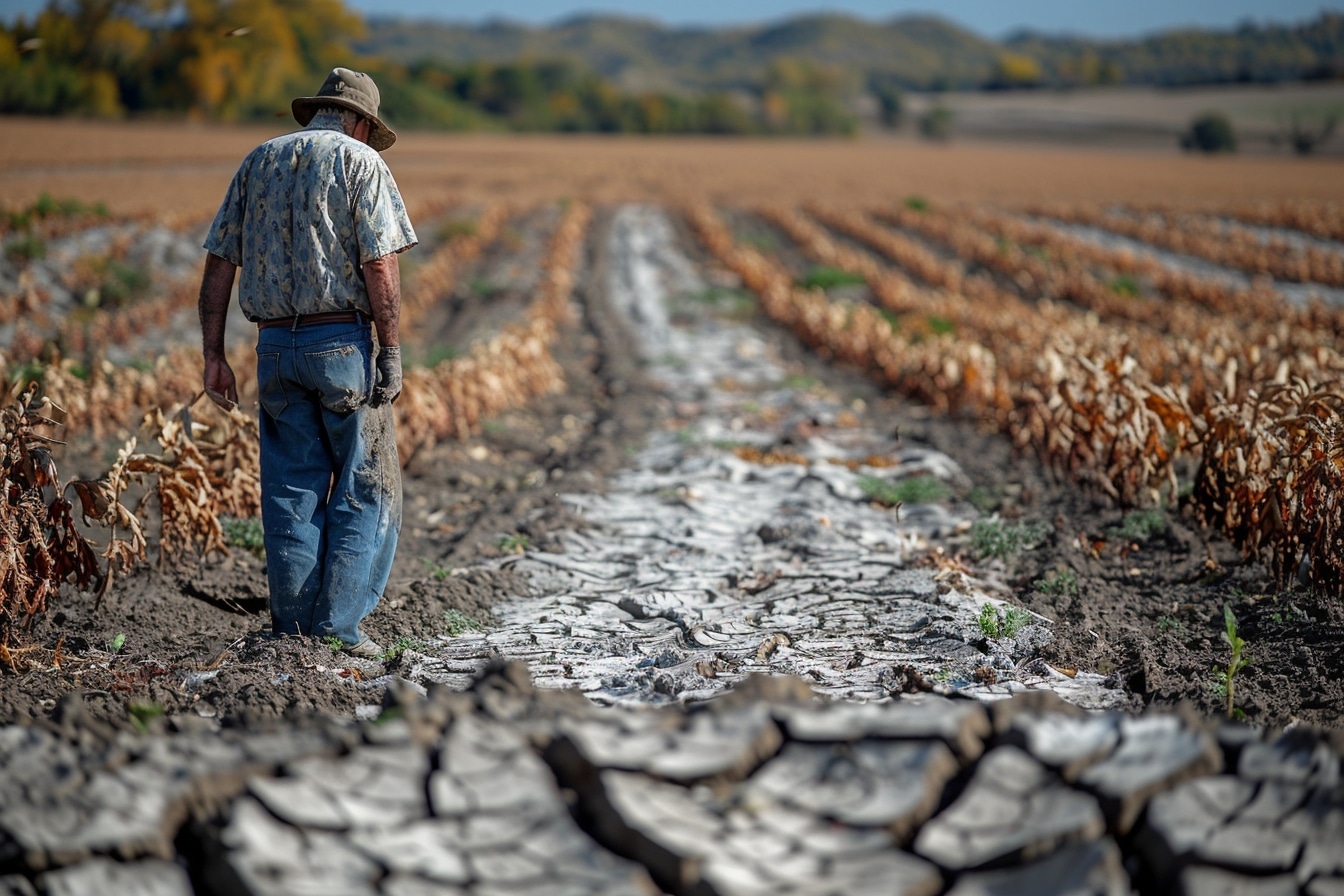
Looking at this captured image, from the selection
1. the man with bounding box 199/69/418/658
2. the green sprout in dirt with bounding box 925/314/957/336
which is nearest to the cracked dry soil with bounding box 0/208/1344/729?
the man with bounding box 199/69/418/658

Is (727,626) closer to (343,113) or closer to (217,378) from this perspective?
(217,378)

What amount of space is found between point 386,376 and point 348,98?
104 cm

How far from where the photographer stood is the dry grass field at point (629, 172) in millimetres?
24172

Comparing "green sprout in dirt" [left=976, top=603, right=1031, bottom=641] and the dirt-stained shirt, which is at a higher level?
the dirt-stained shirt

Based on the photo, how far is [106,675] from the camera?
3.65m

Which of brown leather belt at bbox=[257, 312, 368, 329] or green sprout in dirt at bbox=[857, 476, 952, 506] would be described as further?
green sprout in dirt at bbox=[857, 476, 952, 506]

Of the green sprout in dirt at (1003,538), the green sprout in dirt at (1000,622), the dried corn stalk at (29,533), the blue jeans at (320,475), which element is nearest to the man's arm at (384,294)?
the blue jeans at (320,475)

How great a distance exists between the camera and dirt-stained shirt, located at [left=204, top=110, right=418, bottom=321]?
12.2 feet

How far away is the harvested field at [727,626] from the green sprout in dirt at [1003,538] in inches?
0.8

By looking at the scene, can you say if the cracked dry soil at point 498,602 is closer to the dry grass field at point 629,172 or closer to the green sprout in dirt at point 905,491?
the green sprout in dirt at point 905,491

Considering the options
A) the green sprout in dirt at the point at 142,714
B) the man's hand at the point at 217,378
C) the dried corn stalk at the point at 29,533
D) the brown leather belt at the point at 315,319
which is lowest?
the green sprout in dirt at the point at 142,714

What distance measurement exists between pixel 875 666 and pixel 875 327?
7432 mm

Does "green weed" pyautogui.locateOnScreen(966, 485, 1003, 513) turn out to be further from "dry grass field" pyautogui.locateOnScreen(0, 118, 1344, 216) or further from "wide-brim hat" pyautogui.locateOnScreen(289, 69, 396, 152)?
"dry grass field" pyautogui.locateOnScreen(0, 118, 1344, 216)

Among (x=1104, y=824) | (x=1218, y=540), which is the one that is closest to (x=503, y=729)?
(x=1104, y=824)
